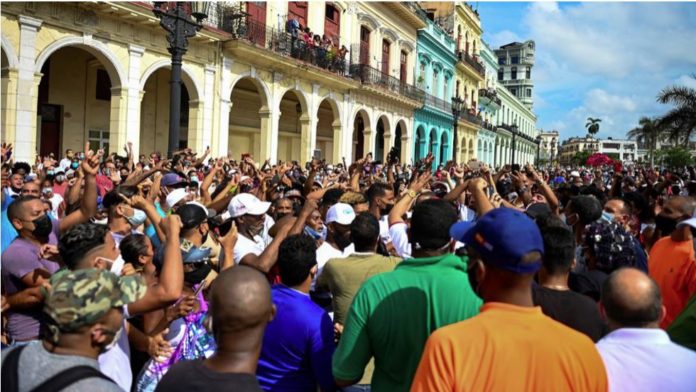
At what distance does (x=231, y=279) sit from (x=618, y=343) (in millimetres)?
1500

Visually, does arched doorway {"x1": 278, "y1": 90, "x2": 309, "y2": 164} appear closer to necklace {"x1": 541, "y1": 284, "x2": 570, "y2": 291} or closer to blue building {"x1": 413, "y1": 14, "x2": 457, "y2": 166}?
blue building {"x1": 413, "y1": 14, "x2": 457, "y2": 166}

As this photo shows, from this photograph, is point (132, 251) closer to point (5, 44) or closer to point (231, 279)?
point (231, 279)

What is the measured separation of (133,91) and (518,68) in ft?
296

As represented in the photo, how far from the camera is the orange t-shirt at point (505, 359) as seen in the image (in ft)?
5.43

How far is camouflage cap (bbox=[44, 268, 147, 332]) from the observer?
1.81 m

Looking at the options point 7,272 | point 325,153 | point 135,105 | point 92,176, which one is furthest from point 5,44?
point 325,153

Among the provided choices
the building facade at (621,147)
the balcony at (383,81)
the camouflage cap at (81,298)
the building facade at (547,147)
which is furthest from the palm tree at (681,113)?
the building facade at (621,147)

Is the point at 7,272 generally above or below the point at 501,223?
below

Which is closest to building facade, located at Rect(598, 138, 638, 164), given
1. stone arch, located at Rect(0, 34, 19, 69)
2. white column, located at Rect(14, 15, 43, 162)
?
white column, located at Rect(14, 15, 43, 162)

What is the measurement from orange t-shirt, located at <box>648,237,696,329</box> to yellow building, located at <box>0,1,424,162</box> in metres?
13.2

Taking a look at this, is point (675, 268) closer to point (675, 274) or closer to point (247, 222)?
point (675, 274)

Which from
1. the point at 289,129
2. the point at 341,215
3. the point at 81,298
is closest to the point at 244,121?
the point at 289,129

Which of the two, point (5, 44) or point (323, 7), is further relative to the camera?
point (323, 7)

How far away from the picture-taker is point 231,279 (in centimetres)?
196
